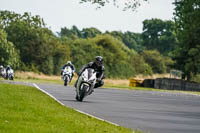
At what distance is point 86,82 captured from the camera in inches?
971

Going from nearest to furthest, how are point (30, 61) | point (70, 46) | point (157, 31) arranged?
point (30, 61), point (70, 46), point (157, 31)

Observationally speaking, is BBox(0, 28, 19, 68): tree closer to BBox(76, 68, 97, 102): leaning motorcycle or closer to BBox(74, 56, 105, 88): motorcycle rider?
BBox(74, 56, 105, 88): motorcycle rider

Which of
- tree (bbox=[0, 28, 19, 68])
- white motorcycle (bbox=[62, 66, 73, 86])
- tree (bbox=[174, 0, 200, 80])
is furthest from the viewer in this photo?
tree (bbox=[0, 28, 19, 68])

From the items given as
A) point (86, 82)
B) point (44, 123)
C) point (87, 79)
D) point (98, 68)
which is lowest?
point (44, 123)

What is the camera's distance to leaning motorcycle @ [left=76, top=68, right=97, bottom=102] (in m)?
24.6

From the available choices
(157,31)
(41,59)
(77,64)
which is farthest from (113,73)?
(157,31)

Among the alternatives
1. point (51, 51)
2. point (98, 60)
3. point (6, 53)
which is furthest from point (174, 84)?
point (98, 60)

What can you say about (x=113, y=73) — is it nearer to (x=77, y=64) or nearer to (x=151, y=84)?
(x=77, y=64)

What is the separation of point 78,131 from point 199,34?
170 feet

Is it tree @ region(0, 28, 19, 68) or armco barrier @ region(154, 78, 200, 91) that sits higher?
tree @ region(0, 28, 19, 68)

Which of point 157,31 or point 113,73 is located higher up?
point 157,31

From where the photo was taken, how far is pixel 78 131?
12.5 m

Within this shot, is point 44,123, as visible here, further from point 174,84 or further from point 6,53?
point 6,53

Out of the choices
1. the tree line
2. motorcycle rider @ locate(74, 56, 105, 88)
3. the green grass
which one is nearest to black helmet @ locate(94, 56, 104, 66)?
motorcycle rider @ locate(74, 56, 105, 88)
